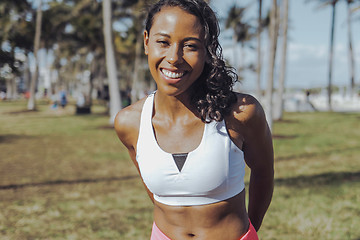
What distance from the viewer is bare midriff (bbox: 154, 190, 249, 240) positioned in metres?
1.46

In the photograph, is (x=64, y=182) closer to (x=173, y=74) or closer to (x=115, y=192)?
(x=115, y=192)

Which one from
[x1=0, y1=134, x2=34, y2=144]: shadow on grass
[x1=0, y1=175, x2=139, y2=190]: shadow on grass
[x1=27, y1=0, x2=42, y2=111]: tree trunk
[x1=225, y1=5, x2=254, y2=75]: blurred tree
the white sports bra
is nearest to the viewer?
the white sports bra

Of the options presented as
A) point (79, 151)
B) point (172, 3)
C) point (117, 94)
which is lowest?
point (79, 151)

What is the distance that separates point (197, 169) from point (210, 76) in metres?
0.41

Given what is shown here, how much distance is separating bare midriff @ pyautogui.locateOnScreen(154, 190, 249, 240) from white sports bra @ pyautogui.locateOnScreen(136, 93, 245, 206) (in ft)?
0.11

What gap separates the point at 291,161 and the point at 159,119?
7.79 metres

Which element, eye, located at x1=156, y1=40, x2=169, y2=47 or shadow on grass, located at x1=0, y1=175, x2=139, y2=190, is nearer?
eye, located at x1=156, y1=40, x2=169, y2=47

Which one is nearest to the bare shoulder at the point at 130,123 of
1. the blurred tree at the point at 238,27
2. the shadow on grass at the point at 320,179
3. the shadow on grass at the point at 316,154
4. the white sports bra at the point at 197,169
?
the white sports bra at the point at 197,169

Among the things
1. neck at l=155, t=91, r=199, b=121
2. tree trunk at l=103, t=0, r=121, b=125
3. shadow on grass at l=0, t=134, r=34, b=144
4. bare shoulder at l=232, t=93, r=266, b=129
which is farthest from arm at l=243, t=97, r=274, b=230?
tree trunk at l=103, t=0, r=121, b=125

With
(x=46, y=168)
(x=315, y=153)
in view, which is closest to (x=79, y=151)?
(x=46, y=168)

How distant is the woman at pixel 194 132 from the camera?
138cm

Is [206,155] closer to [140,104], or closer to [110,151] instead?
[140,104]

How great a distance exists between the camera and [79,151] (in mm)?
10344

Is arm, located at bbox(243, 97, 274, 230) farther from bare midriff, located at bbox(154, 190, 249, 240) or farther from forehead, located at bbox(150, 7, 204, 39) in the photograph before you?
forehead, located at bbox(150, 7, 204, 39)
